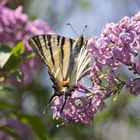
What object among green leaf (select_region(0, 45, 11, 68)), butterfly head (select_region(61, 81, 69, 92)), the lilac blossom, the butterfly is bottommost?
A: butterfly head (select_region(61, 81, 69, 92))

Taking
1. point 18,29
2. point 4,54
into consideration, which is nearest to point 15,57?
point 4,54

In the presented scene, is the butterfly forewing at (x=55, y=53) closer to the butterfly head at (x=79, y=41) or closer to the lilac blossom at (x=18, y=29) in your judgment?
the butterfly head at (x=79, y=41)

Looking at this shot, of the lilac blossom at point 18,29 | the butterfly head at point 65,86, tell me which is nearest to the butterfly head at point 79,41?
the butterfly head at point 65,86

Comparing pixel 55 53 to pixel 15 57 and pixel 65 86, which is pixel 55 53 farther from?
pixel 15 57

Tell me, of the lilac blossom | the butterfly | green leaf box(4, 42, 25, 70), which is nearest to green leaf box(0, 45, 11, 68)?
green leaf box(4, 42, 25, 70)

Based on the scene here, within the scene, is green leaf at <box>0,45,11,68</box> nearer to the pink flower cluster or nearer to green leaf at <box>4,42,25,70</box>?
green leaf at <box>4,42,25,70</box>

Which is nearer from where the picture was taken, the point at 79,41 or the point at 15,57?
the point at 79,41
